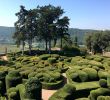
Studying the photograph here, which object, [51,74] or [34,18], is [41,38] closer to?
[34,18]

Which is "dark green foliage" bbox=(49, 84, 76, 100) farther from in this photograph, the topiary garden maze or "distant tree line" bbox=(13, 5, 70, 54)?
"distant tree line" bbox=(13, 5, 70, 54)

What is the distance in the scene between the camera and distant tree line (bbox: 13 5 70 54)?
72.4 meters

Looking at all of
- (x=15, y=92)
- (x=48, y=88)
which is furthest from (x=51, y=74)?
(x=15, y=92)

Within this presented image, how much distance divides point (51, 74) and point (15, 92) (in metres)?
8.44

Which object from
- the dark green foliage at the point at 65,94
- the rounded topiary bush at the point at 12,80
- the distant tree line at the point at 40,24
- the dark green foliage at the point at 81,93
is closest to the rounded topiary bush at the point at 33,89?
the dark green foliage at the point at 65,94

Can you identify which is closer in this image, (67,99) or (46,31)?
(67,99)

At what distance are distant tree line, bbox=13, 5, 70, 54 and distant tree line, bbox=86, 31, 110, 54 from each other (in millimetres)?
16252

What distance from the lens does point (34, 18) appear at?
73.4m

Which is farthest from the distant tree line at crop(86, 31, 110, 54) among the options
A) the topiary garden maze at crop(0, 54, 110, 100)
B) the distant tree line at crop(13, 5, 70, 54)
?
the topiary garden maze at crop(0, 54, 110, 100)

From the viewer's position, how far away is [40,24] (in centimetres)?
7319

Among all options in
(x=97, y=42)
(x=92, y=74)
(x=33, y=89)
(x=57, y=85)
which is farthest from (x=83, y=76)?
(x=97, y=42)

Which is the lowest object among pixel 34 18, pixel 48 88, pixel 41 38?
pixel 48 88

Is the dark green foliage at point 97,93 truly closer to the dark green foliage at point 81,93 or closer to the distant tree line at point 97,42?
the dark green foliage at point 81,93

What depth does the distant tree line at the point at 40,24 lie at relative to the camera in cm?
7238
